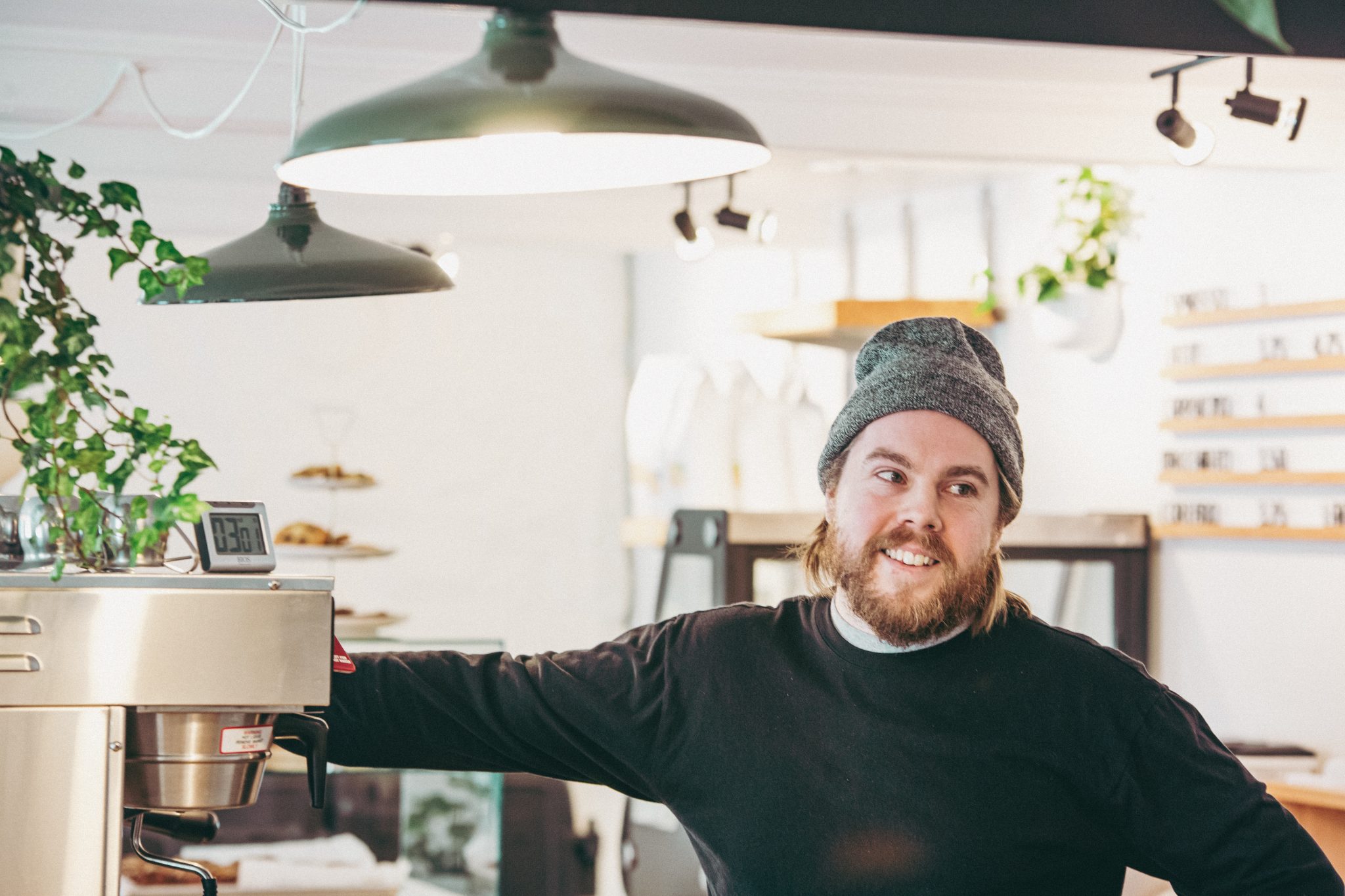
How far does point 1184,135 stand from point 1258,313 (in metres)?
0.91

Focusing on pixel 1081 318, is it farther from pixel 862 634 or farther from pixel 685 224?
pixel 862 634

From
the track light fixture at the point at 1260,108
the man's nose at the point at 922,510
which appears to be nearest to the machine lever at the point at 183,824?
the man's nose at the point at 922,510

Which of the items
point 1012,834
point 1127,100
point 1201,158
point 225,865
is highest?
point 1127,100

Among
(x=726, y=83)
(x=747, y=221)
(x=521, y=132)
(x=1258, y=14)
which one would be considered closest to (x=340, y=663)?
(x=521, y=132)

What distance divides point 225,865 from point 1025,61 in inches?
104

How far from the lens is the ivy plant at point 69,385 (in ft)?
4.42

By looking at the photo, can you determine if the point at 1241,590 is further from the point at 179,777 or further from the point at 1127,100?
the point at 179,777

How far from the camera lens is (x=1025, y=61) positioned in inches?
139

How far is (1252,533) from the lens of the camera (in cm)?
405

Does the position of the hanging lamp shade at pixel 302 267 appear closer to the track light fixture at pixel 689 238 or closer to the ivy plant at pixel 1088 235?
the track light fixture at pixel 689 238

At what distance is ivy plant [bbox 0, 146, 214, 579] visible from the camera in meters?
1.35

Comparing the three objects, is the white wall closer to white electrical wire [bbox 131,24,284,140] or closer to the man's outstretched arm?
white electrical wire [bbox 131,24,284,140]

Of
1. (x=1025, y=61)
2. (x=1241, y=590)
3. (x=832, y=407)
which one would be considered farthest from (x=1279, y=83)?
(x=832, y=407)

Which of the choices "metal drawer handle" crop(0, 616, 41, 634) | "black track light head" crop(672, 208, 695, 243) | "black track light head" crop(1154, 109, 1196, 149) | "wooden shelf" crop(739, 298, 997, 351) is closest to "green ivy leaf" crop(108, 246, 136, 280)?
"metal drawer handle" crop(0, 616, 41, 634)
